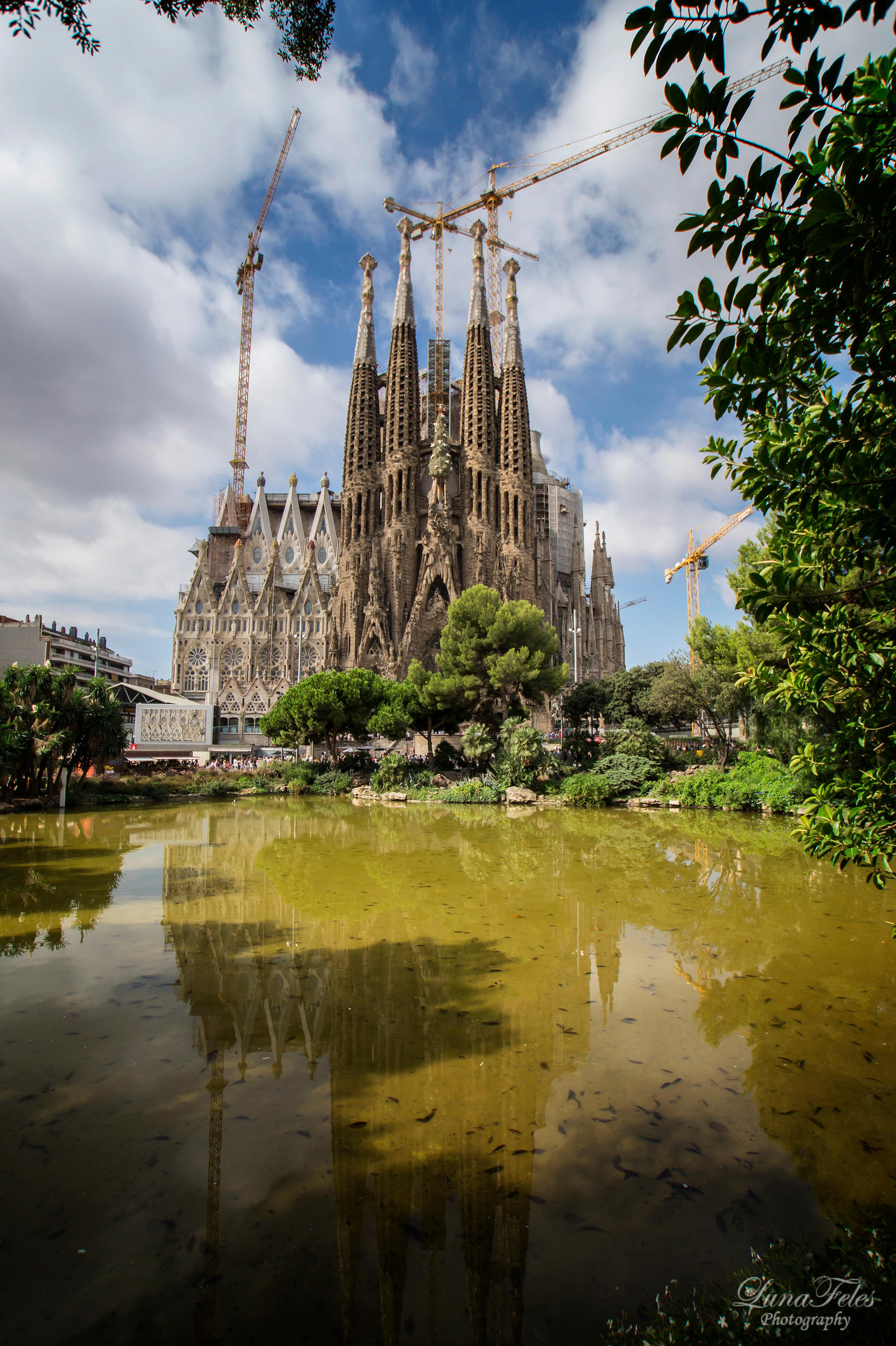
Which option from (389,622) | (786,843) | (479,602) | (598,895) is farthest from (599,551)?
(598,895)

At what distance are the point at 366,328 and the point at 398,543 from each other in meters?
16.5

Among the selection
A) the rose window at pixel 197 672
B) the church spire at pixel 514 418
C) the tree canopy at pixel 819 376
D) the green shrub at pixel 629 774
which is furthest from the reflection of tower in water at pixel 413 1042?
the rose window at pixel 197 672

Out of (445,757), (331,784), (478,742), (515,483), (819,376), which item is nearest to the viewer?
(819,376)

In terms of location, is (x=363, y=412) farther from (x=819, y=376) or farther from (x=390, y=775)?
(x=819, y=376)

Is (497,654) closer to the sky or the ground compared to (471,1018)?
closer to the sky

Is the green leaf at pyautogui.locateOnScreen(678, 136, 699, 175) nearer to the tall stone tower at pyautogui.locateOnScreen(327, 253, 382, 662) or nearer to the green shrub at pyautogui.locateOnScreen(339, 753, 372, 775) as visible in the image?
the green shrub at pyautogui.locateOnScreen(339, 753, 372, 775)

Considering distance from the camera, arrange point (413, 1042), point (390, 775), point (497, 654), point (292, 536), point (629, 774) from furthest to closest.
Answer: point (292, 536) → point (497, 654) → point (390, 775) → point (629, 774) → point (413, 1042)

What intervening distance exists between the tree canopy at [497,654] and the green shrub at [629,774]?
4782mm

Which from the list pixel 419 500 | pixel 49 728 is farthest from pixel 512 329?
pixel 49 728

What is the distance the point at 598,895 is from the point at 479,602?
1929cm

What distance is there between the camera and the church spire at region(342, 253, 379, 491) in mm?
42375

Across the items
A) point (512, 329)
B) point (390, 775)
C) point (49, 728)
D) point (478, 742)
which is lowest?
point (390, 775)

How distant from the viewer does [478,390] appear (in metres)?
42.2

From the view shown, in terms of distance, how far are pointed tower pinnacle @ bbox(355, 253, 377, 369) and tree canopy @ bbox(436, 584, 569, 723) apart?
26.3m
